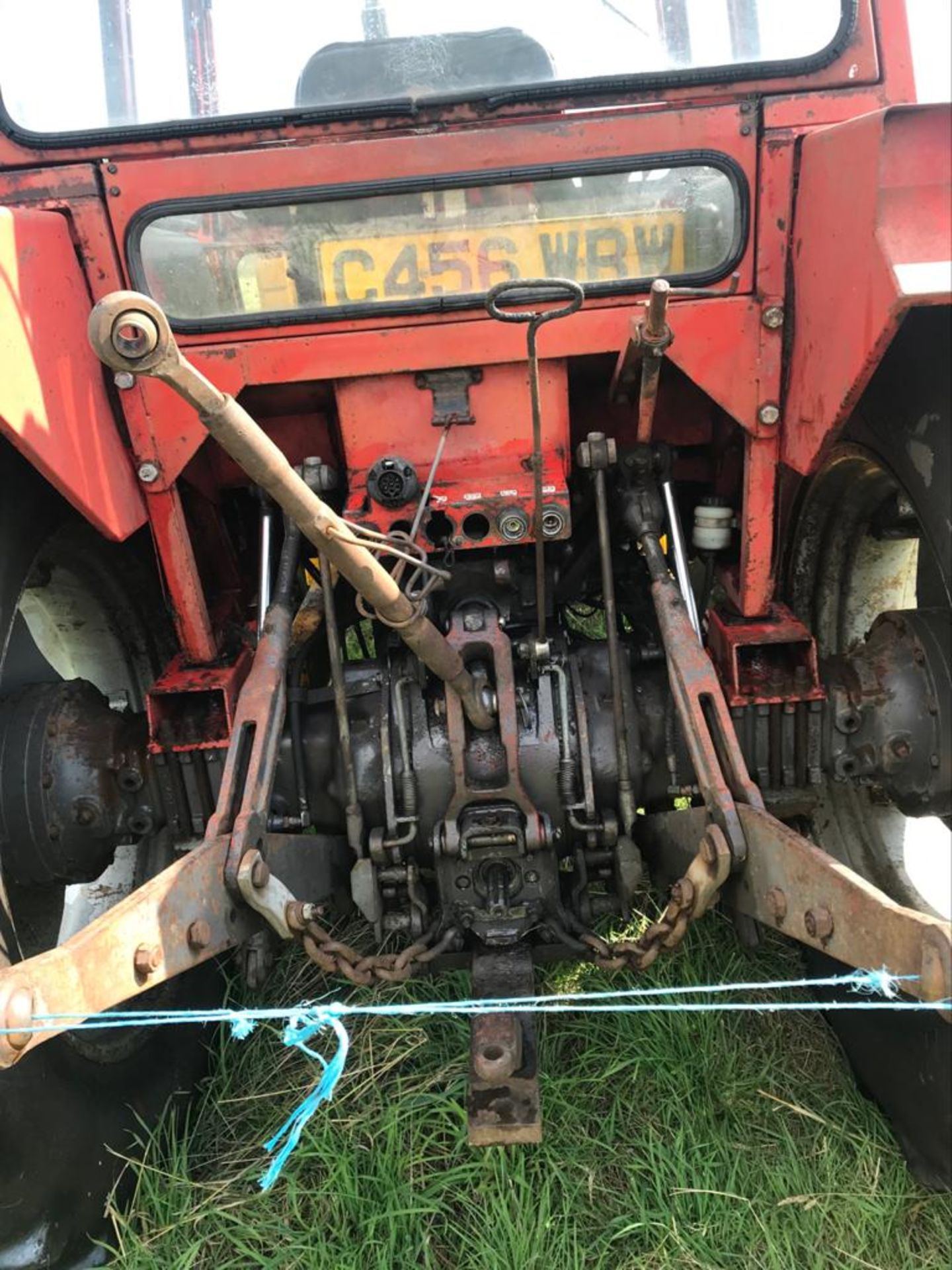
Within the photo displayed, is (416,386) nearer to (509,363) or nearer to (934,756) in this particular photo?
(509,363)

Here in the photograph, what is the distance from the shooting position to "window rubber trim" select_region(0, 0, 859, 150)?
188 cm

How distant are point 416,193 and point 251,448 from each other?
0.74 m

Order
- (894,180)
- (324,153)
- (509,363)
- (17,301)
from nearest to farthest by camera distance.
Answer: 1. (894,180)
2. (17,301)
3. (324,153)
4. (509,363)

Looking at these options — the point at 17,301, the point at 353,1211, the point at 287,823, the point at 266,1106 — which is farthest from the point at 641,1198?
the point at 17,301

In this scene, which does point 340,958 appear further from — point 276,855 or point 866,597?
point 866,597

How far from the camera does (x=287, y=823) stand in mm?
2035

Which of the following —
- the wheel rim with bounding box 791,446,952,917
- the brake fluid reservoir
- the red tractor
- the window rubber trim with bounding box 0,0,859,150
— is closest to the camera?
the red tractor

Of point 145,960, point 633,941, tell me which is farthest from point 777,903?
point 145,960

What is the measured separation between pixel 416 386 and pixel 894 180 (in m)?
0.92

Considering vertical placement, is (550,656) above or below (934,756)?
above

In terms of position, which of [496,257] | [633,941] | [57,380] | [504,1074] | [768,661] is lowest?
[504,1074]

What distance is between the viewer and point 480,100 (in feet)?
6.17

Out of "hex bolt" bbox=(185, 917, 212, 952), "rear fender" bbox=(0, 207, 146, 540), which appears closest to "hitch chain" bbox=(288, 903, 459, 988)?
"hex bolt" bbox=(185, 917, 212, 952)

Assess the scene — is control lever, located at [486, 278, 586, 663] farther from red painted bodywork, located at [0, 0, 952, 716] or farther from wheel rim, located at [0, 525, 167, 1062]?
wheel rim, located at [0, 525, 167, 1062]
